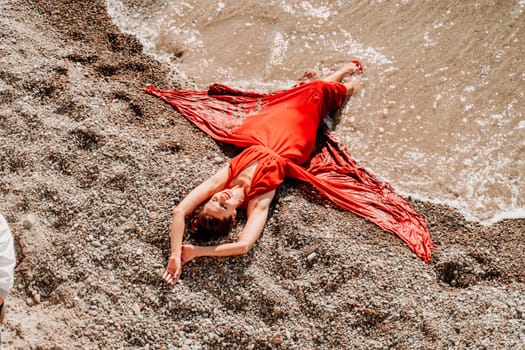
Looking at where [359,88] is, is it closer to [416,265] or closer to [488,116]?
[488,116]

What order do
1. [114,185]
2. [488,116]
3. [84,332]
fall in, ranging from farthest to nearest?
[488,116], [114,185], [84,332]

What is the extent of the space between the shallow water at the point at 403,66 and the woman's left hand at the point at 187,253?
2640 mm

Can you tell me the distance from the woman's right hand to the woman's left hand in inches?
3.0

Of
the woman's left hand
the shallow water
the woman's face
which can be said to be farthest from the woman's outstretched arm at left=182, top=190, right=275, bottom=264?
the shallow water

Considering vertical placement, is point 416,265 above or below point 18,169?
below

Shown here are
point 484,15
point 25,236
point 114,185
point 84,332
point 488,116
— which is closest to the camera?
point 84,332

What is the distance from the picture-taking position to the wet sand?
5.59 metres

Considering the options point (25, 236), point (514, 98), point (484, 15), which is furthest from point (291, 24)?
point (25, 236)

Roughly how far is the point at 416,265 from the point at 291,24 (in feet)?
13.2

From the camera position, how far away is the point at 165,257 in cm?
592

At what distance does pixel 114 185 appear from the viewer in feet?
20.7

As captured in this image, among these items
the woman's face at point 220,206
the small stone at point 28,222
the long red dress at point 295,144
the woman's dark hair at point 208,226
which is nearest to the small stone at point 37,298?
the small stone at point 28,222

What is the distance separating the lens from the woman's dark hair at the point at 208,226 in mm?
5699

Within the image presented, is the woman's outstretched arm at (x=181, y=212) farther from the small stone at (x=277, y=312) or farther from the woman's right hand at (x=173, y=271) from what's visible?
the small stone at (x=277, y=312)
